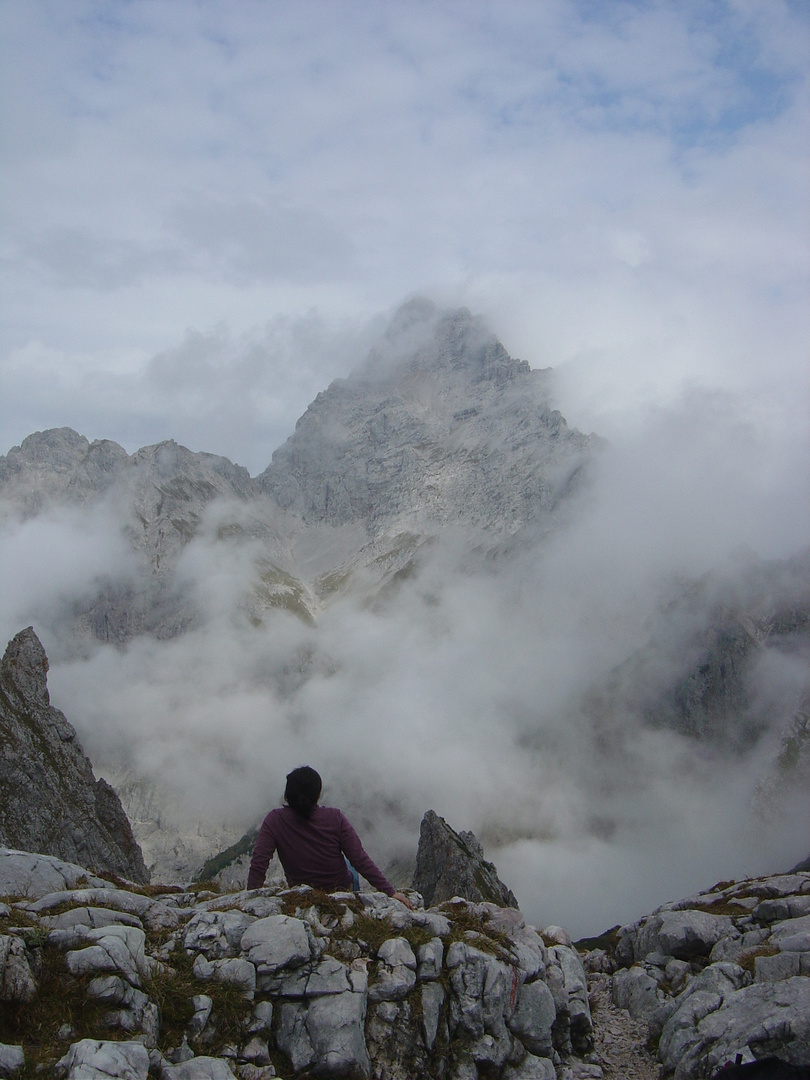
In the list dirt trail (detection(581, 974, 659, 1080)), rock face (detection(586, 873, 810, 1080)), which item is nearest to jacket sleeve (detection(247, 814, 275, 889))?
dirt trail (detection(581, 974, 659, 1080))

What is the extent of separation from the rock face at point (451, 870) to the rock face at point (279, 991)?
71.4 meters

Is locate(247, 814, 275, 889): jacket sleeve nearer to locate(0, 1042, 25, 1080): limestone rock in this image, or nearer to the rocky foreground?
the rocky foreground

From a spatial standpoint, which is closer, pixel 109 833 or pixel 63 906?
pixel 63 906

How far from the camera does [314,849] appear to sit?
54.5ft

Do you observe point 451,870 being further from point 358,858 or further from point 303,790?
point 303,790

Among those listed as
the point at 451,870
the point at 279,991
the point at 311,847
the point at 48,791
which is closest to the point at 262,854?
the point at 311,847

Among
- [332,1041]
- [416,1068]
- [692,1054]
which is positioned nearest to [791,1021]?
[692,1054]

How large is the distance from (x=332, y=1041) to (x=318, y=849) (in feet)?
13.4

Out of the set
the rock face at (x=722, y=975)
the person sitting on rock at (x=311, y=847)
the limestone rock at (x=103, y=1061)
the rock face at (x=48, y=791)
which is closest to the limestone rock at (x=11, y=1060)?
the limestone rock at (x=103, y=1061)

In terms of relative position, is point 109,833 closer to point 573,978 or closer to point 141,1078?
point 573,978

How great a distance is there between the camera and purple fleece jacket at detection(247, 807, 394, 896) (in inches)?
644

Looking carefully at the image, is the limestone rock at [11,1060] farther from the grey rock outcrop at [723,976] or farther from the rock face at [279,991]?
the grey rock outcrop at [723,976]

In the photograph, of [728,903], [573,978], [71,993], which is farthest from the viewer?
[728,903]

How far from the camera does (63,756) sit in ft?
266
